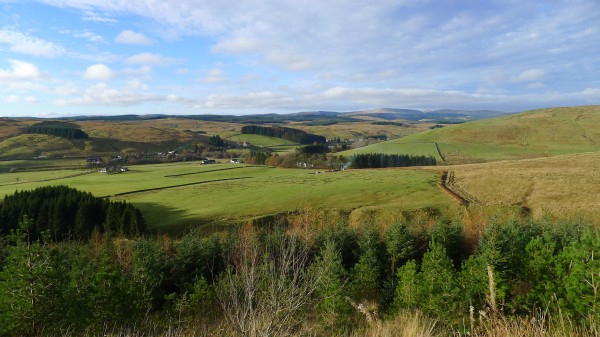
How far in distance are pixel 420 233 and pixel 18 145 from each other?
22700 centimetres

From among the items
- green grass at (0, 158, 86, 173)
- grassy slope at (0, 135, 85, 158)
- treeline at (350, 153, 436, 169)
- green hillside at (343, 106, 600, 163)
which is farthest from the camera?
grassy slope at (0, 135, 85, 158)

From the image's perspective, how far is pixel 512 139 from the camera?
484 ft

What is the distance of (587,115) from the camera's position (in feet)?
560

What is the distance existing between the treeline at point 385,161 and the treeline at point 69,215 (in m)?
82.2

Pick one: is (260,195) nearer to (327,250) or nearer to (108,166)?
(327,250)

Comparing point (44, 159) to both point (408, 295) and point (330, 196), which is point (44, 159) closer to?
point (330, 196)

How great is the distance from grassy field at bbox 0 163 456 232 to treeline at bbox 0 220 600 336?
2297cm

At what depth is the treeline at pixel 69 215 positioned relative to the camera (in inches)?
2331

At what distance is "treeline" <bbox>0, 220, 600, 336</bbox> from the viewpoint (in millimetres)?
16281

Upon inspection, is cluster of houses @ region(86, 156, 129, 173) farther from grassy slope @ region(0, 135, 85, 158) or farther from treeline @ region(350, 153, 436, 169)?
treeline @ region(350, 153, 436, 169)

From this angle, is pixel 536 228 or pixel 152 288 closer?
pixel 152 288

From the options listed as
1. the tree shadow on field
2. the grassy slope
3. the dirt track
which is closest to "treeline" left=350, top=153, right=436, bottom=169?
the dirt track

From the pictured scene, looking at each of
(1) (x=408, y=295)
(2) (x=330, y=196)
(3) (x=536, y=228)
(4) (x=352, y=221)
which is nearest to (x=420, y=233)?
(3) (x=536, y=228)

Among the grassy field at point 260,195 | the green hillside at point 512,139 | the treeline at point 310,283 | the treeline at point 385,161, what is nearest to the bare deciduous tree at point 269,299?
the treeline at point 310,283
